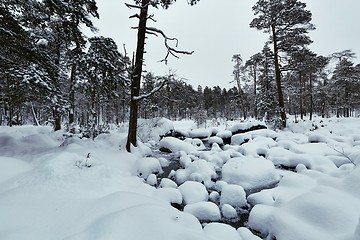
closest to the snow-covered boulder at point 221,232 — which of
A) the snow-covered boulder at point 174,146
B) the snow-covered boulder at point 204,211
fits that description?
the snow-covered boulder at point 204,211

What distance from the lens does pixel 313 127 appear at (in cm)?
1254

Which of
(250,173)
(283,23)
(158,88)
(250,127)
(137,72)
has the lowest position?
(250,173)

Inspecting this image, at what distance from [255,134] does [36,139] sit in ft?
33.0

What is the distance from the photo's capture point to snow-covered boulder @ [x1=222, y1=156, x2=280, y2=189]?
5.41 m

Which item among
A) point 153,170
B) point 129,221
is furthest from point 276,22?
point 129,221

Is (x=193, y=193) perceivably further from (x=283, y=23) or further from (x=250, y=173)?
(x=283, y=23)

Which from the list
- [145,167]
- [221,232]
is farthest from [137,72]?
[221,232]

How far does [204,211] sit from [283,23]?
12650 millimetres

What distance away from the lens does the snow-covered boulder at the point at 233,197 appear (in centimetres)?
443

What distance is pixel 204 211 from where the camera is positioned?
12.9 feet

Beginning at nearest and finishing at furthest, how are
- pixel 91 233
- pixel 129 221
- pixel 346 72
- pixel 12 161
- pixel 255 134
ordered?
pixel 91 233 < pixel 129 221 < pixel 12 161 < pixel 255 134 < pixel 346 72

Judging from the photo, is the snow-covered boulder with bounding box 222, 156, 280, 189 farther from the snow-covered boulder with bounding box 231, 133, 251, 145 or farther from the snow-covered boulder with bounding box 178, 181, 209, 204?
the snow-covered boulder with bounding box 231, 133, 251, 145

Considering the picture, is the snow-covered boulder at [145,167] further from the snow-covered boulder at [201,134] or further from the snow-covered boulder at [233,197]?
the snow-covered boulder at [201,134]

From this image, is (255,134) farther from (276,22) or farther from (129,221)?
(129,221)
